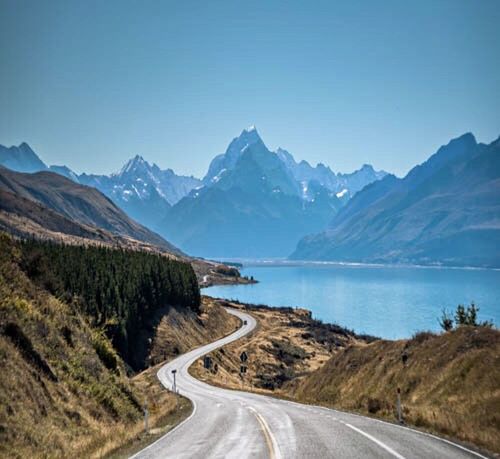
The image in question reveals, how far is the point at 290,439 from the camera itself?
17.3 m

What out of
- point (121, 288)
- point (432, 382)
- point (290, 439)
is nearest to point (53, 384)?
point (290, 439)

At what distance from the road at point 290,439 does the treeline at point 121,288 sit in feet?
123

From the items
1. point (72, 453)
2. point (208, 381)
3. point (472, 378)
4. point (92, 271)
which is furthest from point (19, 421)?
point (92, 271)

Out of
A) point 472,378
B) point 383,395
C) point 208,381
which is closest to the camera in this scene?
point 472,378

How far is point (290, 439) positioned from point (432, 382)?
14.3 meters

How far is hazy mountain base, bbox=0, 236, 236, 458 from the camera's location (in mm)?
17359

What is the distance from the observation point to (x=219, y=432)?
2003cm

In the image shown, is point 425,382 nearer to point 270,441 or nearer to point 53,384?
point 270,441

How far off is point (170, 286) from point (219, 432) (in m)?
85.8

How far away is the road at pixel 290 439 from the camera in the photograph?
14.9 metres

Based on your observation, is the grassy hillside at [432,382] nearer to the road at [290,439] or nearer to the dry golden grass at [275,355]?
the road at [290,439]

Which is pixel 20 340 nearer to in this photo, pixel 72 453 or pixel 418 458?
pixel 72 453

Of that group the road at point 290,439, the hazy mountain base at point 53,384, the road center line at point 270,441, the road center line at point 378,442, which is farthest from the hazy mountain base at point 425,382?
the hazy mountain base at point 53,384

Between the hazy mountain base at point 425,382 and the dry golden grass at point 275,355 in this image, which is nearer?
the hazy mountain base at point 425,382
